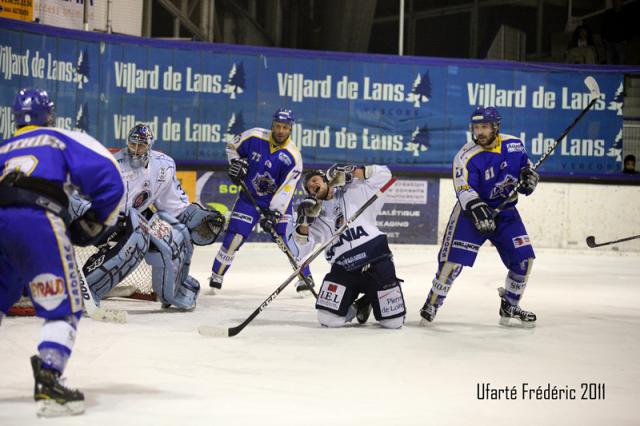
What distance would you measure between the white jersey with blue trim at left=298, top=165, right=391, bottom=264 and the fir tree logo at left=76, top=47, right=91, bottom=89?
5.01 m

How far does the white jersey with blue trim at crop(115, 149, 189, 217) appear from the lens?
6.84 m

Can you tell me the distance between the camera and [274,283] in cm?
845

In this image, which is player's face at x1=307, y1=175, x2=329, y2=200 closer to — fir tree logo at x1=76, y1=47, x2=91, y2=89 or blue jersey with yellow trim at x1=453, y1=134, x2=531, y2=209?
blue jersey with yellow trim at x1=453, y1=134, x2=531, y2=209

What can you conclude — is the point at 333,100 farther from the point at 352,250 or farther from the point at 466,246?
the point at 352,250

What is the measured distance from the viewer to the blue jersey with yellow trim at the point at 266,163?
25.7 feet

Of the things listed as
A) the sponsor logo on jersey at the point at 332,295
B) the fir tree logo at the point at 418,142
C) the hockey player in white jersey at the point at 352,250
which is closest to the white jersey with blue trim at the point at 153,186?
the hockey player in white jersey at the point at 352,250

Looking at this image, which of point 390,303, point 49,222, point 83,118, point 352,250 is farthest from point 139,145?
point 83,118

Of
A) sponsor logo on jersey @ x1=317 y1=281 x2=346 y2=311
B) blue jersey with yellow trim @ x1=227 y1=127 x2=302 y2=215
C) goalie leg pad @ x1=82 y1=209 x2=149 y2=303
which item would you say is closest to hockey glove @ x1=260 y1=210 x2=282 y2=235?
blue jersey with yellow trim @ x1=227 y1=127 x2=302 y2=215

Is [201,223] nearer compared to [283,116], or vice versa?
[201,223]

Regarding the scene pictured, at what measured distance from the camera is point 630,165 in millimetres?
11664

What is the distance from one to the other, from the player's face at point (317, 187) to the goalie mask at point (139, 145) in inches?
50.9

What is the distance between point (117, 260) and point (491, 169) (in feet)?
8.08

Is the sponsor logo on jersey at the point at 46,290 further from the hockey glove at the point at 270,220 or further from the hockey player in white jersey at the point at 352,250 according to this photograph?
the hockey glove at the point at 270,220

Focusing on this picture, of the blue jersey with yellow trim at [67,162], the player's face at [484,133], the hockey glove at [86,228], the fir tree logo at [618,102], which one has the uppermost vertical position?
the fir tree logo at [618,102]
